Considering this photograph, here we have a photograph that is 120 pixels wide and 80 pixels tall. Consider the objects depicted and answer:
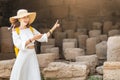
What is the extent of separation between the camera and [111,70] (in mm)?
8547

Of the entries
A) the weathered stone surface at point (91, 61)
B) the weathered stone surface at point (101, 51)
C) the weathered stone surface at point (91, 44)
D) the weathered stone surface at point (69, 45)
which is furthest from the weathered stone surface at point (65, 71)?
the weathered stone surface at point (91, 44)

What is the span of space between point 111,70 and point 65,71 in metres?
0.90

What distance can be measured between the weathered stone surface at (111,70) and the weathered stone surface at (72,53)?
2001mm

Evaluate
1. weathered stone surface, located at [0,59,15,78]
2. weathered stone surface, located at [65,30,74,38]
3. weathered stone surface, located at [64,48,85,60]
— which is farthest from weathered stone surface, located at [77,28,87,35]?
weathered stone surface, located at [0,59,15,78]

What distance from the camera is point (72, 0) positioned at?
14203 mm

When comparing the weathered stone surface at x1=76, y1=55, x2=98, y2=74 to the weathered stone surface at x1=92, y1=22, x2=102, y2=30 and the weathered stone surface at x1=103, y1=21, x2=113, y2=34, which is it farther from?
the weathered stone surface at x1=92, y1=22, x2=102, y2=30

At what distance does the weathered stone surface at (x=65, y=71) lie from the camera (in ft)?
28.9

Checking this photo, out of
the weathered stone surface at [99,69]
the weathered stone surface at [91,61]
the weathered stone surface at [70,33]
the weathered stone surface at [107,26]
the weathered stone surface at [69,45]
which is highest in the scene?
the weathered stone surface at [107,26]

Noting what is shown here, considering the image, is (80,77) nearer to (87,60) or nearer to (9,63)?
(87,60)

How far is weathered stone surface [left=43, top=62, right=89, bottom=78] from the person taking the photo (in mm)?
8797

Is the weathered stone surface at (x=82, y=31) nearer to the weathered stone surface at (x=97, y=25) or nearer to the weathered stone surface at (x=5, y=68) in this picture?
the weathered stone surface at (x=97, y=25)

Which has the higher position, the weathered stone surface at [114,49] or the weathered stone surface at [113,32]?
the weathered stone surface at [113,32]

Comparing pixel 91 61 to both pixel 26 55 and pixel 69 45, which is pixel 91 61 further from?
pixel 26 55

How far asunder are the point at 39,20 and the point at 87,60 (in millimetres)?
5148
